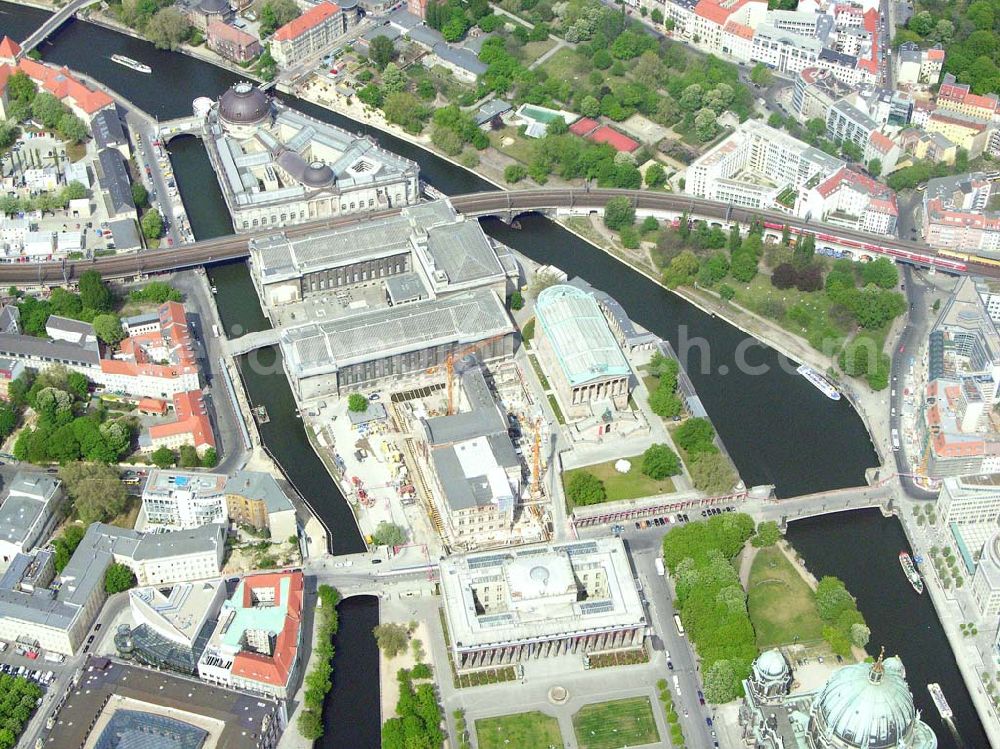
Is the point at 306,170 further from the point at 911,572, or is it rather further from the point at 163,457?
the point at 911,572

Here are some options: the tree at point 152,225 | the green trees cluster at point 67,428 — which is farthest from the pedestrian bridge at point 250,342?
the tree at point 152,225

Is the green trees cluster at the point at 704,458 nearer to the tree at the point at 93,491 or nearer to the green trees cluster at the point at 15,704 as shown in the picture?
the tree at the point at 93,491

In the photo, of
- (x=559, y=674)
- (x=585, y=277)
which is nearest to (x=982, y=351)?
(x=585, y=277)

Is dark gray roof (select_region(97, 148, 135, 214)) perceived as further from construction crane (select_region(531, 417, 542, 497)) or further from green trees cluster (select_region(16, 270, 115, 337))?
construction crane (select_region(531, 417, 542, 497))

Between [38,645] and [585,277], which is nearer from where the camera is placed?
[38,645]

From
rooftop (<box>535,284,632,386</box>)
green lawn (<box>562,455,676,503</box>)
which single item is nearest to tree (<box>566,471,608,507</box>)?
green lawn (<box>562,455,676,503</box>)

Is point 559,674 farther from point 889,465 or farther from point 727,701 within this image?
point 889,465

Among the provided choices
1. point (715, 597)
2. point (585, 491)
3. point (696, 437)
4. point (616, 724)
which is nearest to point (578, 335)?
point (696, 437)
